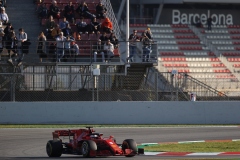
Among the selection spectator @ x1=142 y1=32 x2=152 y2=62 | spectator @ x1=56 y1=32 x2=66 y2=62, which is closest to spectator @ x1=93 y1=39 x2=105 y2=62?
spectator @ x1=56 y1=32 x2=66 y2=62

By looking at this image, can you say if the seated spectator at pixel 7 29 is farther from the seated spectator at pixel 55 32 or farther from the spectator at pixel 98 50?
the spectator at pixel 98 50

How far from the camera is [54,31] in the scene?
3144 centimetres

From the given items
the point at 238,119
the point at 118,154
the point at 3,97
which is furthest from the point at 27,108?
the point at 118,154

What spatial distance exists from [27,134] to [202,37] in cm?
2888

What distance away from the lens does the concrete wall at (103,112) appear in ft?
95.1

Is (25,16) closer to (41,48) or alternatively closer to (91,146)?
(41,48)

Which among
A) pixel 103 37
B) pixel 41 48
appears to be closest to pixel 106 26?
pixel 103 37

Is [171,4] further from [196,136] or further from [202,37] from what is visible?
[196,136]

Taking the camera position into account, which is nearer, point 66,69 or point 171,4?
point 66,69

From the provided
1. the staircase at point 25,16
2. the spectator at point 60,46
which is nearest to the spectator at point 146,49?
the spectator at point 60,46

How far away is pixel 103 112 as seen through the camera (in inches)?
1145

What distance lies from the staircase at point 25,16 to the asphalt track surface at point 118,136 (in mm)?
10109

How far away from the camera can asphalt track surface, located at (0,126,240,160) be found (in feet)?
53.7

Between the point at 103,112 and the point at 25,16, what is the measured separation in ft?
27.1
